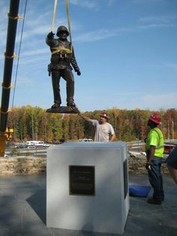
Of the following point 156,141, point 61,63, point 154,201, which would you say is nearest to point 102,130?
point 156,141

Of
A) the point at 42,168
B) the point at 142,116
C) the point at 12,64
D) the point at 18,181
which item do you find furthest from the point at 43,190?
the point at 142,116

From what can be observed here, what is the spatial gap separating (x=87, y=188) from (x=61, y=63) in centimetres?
264

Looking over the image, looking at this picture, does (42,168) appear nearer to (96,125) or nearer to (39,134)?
(96,125)

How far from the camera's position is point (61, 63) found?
6.98 meters

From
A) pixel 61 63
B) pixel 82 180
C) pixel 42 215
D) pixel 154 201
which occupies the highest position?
pixel 61 63

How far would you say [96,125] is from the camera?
768 cm

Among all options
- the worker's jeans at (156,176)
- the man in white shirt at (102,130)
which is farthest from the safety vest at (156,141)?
the man in white shirt at (102,130)

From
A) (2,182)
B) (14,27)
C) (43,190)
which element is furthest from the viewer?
(14,27)

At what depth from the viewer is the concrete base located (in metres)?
5.33

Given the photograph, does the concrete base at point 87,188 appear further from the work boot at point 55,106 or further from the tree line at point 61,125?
the tree line at point 61,125

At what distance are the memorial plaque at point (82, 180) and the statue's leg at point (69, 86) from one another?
1.94m

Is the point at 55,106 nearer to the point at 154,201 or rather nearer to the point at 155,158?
the point at 155,158

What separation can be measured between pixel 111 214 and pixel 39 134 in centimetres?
9779

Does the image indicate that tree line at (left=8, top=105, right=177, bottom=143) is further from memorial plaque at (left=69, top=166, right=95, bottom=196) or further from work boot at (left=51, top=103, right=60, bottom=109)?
memorial plaque at (left=69, top=166, right=95, bottom=196)
